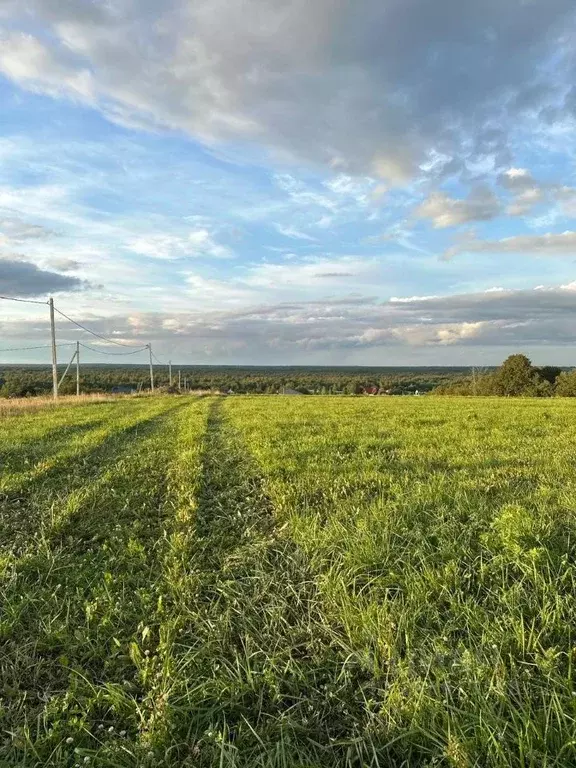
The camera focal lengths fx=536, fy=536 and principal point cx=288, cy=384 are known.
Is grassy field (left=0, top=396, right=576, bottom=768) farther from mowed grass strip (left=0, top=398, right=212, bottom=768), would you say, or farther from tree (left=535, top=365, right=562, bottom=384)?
tree (left=535, top=365, right=562, bottom=384)

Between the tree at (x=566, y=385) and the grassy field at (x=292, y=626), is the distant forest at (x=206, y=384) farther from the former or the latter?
the grassy field at (x=292, y=626)

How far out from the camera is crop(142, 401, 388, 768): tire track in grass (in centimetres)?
259

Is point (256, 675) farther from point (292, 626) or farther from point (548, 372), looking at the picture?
point (548, 372)

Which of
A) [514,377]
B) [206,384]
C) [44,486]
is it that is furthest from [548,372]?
[44,486]

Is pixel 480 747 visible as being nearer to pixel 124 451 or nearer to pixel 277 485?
pixel 277 485

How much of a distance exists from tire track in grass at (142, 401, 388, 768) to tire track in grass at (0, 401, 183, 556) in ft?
6.61

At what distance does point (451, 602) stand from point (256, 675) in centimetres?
141

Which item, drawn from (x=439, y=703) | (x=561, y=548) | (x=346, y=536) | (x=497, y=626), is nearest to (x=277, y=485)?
(x=346, y=536)

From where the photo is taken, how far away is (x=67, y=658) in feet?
11.2

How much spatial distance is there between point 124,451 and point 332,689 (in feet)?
31.7

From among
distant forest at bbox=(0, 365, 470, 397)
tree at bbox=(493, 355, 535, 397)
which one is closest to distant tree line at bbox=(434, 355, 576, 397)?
tree at bbox=(493, 355, 535, 397)

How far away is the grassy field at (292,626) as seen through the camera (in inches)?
103

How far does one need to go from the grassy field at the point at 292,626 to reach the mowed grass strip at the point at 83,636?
2 cm

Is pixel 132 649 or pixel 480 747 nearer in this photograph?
pixel 480 747
